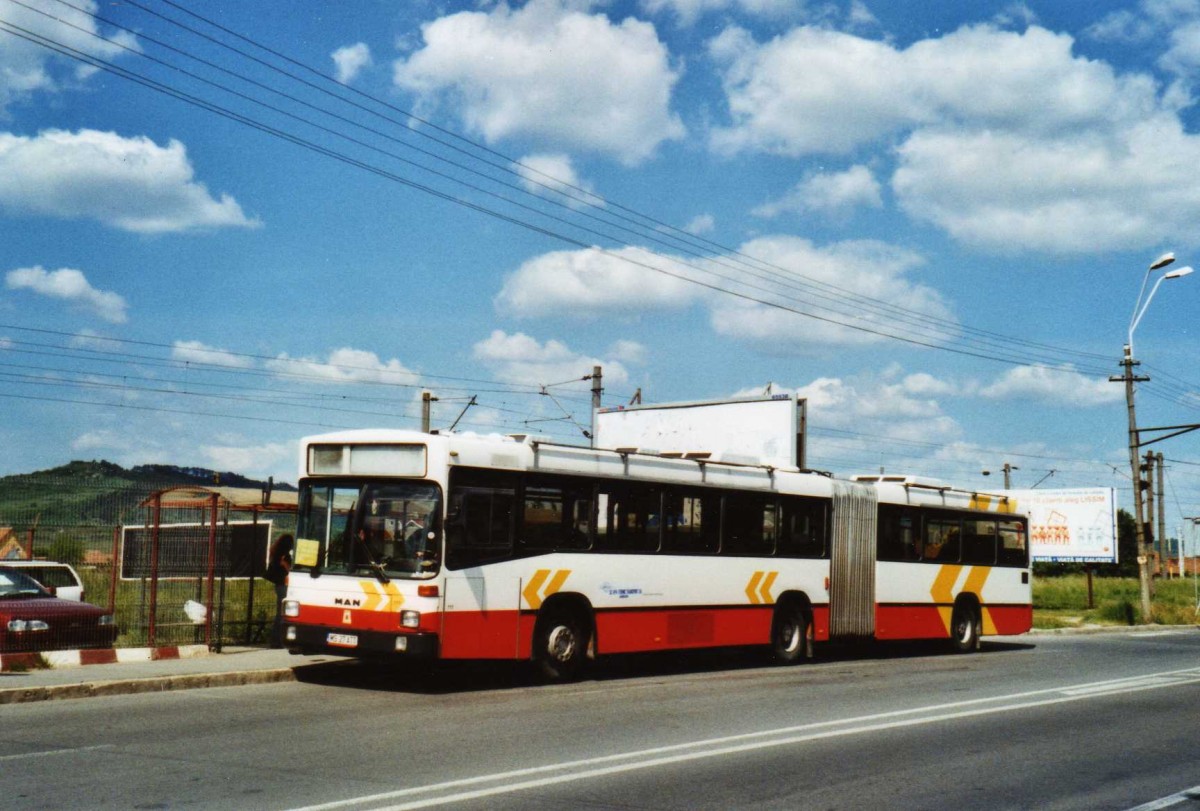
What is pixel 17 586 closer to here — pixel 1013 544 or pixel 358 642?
pixel 358 642

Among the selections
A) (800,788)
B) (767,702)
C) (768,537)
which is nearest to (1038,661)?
(768,537)

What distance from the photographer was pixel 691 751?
9.62m

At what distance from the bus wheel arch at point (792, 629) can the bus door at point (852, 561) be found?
60cm

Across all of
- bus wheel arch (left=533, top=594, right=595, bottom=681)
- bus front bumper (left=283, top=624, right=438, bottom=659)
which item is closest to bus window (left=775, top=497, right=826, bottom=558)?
bus wheel arch (left=533, top=594, right=595, bottom=681)

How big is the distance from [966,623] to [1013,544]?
2333 millimetres

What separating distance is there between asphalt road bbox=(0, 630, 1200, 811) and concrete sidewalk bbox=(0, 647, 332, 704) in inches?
11.2

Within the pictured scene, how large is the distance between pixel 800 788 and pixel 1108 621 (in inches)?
1296

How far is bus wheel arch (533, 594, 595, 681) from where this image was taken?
14812mm

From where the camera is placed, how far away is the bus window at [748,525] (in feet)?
58.0

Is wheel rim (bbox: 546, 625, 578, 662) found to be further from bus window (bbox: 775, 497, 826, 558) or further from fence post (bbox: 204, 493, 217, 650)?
fence post (bbox: 204, 493, 217, 650)

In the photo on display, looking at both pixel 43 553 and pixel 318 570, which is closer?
pixel 318 570

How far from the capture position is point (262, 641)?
1781 centimetres

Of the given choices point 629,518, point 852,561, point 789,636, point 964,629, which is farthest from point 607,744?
point 964,629

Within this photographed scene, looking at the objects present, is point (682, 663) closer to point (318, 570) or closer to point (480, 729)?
point (318, 570)
